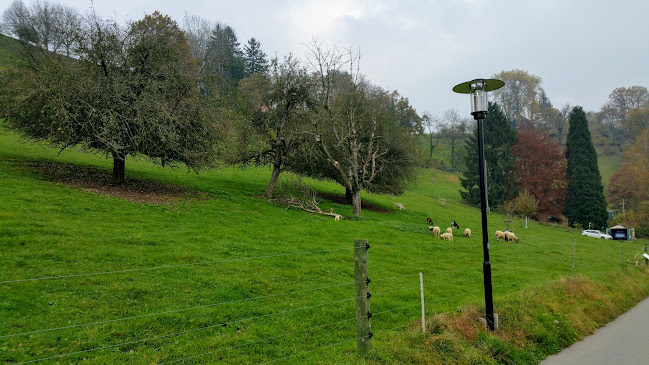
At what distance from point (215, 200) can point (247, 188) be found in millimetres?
6450

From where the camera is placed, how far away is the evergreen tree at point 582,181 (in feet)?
157

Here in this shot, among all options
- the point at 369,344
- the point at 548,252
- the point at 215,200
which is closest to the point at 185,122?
the point at 215,200

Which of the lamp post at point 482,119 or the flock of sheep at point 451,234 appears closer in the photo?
the lamp post at point 482,119

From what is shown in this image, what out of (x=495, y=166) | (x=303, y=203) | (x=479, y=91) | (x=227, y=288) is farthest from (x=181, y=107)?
(x=495, y=166)

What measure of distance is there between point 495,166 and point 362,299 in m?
57.4

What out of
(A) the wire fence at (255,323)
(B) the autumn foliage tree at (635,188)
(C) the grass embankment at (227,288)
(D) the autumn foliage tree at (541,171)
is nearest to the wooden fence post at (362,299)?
(A) the wire fence at (255,323)

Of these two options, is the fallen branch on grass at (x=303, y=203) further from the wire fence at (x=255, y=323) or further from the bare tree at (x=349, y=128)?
the wire fence at (x=255, y=323)

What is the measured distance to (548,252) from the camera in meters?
21.7

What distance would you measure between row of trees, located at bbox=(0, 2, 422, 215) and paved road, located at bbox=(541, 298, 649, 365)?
52.5 feet

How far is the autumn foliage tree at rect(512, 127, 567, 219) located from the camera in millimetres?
51938

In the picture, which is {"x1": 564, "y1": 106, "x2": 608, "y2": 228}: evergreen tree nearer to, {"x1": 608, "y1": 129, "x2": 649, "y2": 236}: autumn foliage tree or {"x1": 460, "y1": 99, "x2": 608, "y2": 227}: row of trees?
{"x1": 460, "y1": 99, "x2": 608, "y2": 227}: row of trees

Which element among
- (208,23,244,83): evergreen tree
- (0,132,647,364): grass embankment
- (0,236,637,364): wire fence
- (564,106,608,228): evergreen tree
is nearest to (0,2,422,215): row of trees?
(0,132,647,364): grass embankment

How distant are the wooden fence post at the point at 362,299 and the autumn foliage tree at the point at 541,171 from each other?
53.7 meters

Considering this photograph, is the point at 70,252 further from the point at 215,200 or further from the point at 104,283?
the point at 215,200
